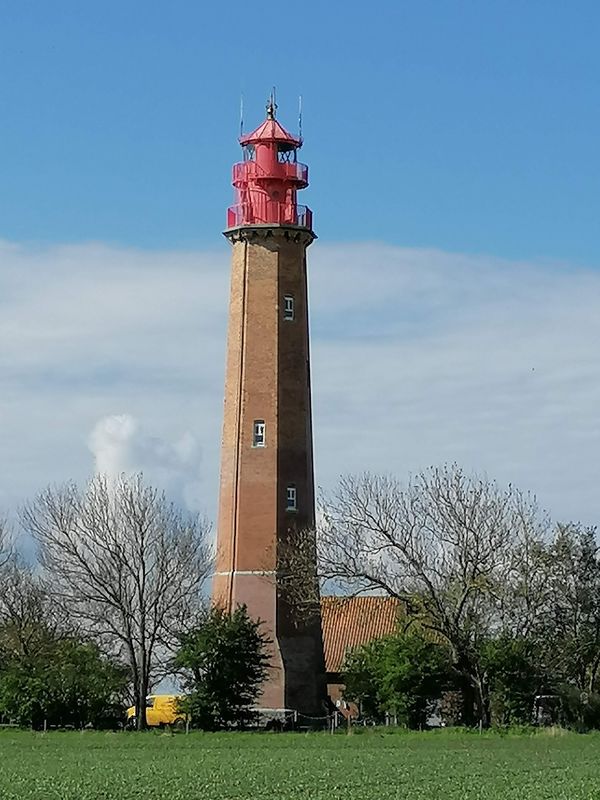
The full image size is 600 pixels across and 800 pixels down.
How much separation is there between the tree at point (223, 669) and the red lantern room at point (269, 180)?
46.2 feet

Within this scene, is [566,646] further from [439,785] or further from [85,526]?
[439,785]

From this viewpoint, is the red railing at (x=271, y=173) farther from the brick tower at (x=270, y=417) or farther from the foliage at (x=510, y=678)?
the foliage at (x=510, y=678)

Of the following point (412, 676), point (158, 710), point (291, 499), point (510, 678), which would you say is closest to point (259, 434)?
point (291, 499)

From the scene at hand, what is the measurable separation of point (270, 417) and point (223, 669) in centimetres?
878

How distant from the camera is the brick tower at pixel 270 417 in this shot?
2096 inches

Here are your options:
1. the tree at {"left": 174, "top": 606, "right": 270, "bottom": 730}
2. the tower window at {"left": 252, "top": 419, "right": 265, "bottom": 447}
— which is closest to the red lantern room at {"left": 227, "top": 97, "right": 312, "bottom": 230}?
the tower window at {"left": 252, "top": 419, "right": 265, "bottom": 447}

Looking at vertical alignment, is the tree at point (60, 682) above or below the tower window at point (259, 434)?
below

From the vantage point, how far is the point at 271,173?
55781 mm

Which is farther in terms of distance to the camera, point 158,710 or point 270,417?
point 158,710

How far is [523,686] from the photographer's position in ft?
174

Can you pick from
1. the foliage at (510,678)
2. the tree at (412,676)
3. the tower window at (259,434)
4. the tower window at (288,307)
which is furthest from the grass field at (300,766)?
the tower window at (288,307)

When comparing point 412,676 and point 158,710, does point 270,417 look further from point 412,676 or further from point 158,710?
point 158,710

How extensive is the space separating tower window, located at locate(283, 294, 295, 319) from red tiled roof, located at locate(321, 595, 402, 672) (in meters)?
15.9

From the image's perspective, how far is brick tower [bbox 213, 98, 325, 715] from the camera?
53250mm
